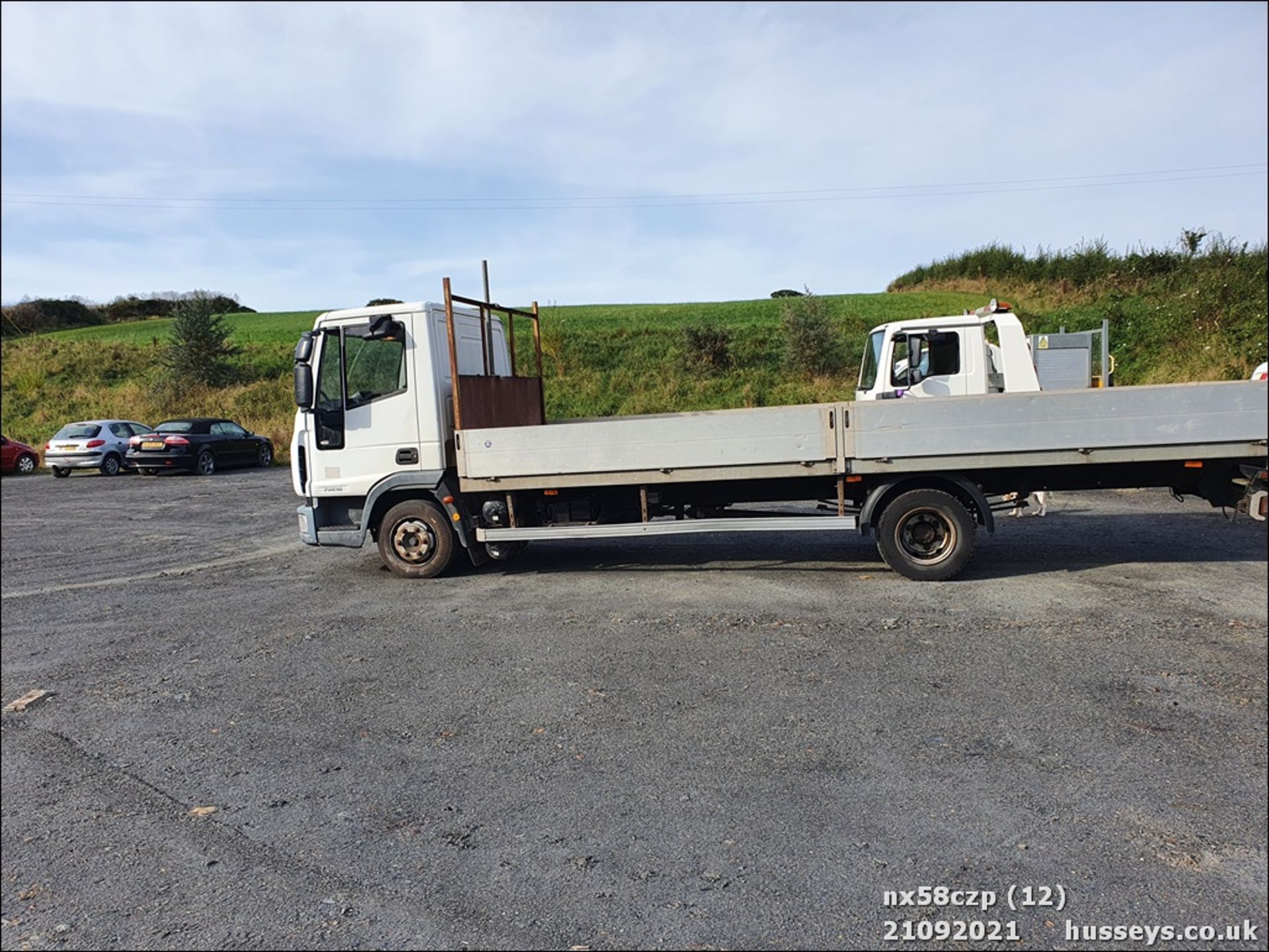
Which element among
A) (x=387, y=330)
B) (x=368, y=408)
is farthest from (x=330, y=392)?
(x=387, y=330)

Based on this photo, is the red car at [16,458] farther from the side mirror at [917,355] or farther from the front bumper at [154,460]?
the side mirror at [917,355]

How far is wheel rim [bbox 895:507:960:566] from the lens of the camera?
7348 mm

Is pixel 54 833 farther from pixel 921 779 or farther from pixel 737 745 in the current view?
pixel 921 779

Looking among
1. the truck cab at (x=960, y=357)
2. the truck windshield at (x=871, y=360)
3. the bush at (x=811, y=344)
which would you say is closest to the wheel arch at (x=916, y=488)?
the truck cab at (x=960, y=357)

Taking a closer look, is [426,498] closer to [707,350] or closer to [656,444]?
[656,444]

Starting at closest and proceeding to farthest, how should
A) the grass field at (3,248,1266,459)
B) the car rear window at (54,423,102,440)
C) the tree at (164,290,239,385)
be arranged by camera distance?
the grass field at (3,248,1266,459) → the car rear window at (54,423,102,440) → the tree at (164,290,239,385)

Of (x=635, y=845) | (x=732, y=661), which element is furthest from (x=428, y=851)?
(x=732, y=661)

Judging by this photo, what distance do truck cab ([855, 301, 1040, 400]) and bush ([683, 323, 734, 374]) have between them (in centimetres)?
2072

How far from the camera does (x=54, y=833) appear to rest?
2.35m

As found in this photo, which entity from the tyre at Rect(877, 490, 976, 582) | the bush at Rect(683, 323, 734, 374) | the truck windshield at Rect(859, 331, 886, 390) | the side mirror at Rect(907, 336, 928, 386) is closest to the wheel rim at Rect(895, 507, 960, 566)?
the tyre at Rect(877, 490, 976, 582)

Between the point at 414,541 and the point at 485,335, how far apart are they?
7.33 feet

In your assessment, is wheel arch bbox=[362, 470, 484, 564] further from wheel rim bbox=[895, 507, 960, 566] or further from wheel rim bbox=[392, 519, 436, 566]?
wheel rim bbox=[895, 507, 960, 566]

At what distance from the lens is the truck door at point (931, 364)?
9781 mm

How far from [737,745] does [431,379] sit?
16.4 ft
